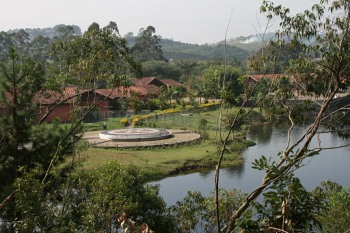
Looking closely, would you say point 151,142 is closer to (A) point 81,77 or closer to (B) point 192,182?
(B) point 192,182

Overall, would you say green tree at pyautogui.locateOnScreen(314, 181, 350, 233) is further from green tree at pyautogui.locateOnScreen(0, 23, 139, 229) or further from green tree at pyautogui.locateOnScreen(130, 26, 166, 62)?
green tree at pyautogui.locateOnScreen(130, 26, 166, 62)

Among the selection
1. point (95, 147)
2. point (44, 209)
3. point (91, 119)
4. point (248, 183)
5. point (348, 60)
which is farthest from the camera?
point (91, 119)

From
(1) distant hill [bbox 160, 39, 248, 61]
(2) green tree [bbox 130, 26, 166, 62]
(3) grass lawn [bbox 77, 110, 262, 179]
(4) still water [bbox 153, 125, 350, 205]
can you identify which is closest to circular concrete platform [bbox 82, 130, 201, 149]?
(3) grass lawn [bbox 77, 110, 262, 179]

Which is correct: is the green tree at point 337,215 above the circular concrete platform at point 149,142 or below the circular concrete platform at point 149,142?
above

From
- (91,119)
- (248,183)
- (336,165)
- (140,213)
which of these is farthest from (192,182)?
(91,119)

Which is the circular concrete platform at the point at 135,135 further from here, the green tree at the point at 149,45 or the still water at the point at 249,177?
the green tree at the point at 149,45

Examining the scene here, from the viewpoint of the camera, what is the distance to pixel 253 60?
8219mm

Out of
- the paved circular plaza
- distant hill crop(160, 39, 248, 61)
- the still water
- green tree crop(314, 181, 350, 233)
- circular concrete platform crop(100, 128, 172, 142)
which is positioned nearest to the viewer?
green tree crop(314, 181, 350, 233)

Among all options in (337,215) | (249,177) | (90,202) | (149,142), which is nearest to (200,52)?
(149,142)

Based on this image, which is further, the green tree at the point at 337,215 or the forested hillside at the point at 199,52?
the forested hillside at the point at 199,52

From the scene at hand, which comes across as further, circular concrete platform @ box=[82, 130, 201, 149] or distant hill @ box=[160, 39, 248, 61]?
distant hill @ box=[160, 39, 248, 61]

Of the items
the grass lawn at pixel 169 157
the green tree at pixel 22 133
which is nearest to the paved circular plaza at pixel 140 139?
the grass lawn at pixel 169 157

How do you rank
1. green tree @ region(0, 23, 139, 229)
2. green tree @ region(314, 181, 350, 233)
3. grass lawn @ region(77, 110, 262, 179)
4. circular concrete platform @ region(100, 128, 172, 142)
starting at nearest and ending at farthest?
green tree @ region(314, 181, 350, 233)
green tree @ region(0, 23, 139, 229)
grass lawn @ region(77, 110, 262, 179)
circular concrete platform @ region(100, 128, 172, 142)

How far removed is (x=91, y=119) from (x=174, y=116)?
23.5 ft
